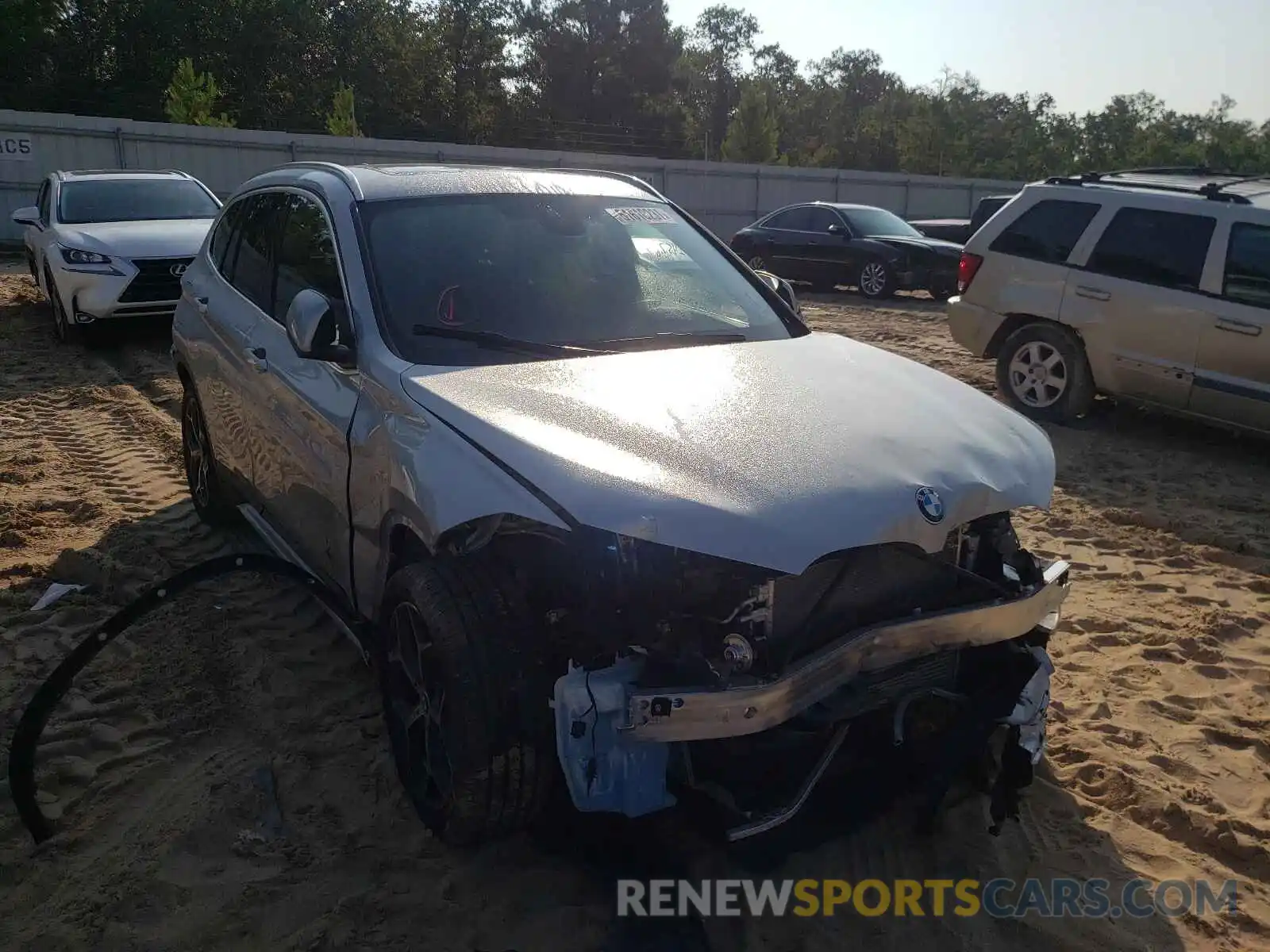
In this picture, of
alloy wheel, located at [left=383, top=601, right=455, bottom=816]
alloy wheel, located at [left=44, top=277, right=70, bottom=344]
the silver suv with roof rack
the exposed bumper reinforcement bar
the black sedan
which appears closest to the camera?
the exposed bumper reinforcement bar

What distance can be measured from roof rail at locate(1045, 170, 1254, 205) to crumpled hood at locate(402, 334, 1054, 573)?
5.10m

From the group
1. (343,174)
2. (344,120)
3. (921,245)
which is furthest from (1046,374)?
(344,120)

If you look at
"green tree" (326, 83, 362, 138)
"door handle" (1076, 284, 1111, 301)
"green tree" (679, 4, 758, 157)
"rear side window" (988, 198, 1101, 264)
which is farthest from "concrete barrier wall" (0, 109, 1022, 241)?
"green tree" (679, 4, 758, 157)

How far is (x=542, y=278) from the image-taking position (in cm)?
368

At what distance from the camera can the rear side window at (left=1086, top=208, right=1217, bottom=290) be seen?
7348 mm

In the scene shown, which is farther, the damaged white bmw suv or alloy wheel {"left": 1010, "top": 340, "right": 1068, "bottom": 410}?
alloy wheel {"left": 1010, "top": 340, "right": 1068, "bottom": 410}

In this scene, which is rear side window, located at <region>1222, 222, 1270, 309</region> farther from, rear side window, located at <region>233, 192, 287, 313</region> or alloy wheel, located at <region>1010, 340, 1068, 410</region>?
rear side window, located at <region>233, 192, 287, 313</region>

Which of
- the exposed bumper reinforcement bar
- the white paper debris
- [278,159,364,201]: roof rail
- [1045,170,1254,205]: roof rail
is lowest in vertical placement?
the white paper debris

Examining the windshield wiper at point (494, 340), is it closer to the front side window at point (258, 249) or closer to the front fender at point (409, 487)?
the front fender at point (409, 487)

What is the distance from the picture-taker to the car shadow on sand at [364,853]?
269cm

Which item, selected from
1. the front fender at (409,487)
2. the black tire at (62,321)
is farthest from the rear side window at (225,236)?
the black tire at (62,321)

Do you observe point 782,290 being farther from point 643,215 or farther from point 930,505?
point 930,505

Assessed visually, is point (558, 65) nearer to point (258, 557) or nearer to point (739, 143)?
point (739, 143)

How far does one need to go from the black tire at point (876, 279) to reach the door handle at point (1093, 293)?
7941 mm
